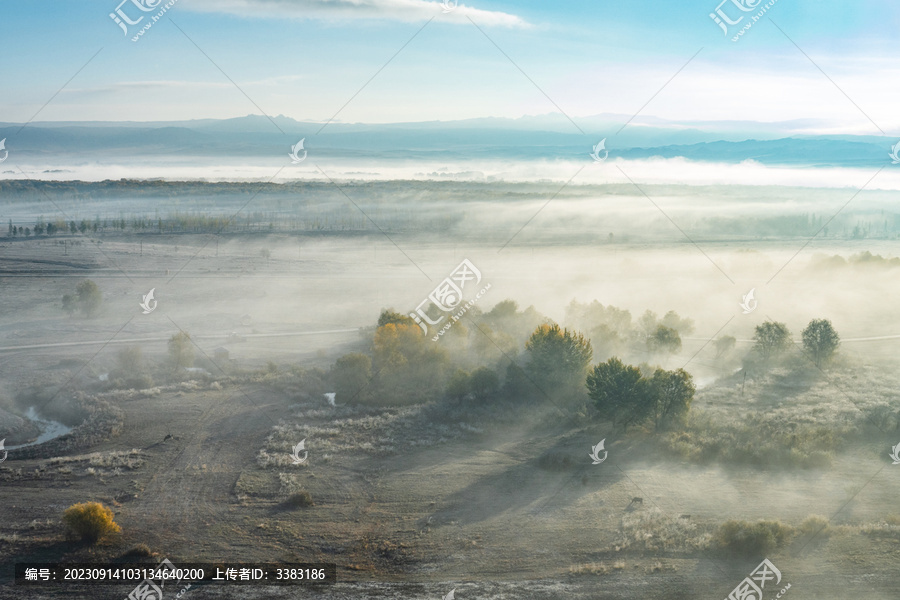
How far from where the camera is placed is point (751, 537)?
2170 cm

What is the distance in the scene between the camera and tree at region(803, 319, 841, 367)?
4588 centimetres

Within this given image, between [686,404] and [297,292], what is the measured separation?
47.5 meters

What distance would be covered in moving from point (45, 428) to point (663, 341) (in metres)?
36.2

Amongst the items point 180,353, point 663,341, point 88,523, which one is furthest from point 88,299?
point 663,341

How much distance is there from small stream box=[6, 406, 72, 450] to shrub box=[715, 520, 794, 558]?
1165 inches

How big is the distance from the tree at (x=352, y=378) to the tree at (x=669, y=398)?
15.1 m

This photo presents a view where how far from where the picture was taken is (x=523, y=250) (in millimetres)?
109938

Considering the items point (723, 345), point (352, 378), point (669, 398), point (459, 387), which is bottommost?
point (669, 398)

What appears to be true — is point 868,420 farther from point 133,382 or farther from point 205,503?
point 133,382

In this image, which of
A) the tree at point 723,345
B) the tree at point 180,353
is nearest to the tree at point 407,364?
the tree at point 180,353

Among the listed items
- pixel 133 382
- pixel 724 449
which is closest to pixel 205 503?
pixel 133 382

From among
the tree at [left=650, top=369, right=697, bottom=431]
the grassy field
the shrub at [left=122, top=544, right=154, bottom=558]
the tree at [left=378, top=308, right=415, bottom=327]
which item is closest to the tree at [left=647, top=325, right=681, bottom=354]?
the grassy field

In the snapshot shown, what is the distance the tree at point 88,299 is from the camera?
57.6 m

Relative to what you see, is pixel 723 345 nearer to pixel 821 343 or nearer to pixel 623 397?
pixel 821 343
